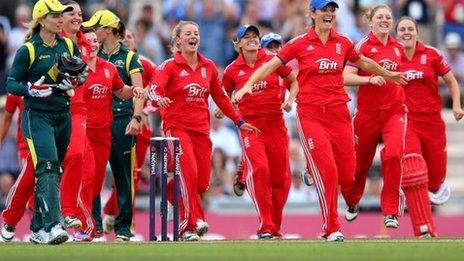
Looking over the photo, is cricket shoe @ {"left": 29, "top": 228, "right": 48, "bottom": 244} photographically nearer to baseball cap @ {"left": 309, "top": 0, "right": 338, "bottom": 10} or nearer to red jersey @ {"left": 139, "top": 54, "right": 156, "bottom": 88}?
red jersey @ {"left": 139, "top": 54, "right": 156, "bottom": 88}

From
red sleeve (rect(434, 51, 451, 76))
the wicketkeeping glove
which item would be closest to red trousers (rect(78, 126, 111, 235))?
the wicketkeeping glove

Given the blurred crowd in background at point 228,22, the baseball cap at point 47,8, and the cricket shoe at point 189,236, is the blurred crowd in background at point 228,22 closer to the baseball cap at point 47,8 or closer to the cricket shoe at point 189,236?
the cricket shoe at point 189,236

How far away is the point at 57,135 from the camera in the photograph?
729 inches

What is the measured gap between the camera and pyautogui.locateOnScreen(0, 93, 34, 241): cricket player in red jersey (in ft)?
63.6

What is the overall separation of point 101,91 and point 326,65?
9.53ft

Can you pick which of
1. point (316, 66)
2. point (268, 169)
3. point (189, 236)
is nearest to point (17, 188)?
point (189, 236)

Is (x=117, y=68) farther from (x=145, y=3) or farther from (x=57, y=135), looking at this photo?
(x=145, y=3)

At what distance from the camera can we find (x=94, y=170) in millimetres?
20953

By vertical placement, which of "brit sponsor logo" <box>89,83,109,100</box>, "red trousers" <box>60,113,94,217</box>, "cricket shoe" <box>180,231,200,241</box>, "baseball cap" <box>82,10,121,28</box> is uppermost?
"baseball cap" <box>82,10,121,28</box>

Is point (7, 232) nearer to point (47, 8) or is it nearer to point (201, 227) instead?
point (201, 227)

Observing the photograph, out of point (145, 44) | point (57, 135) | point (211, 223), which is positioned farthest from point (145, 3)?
point (57, 135)

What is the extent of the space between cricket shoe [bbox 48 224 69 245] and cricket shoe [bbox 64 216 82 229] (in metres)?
1.70

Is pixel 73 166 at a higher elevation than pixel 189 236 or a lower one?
higher

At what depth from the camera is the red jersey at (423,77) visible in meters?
21.4
